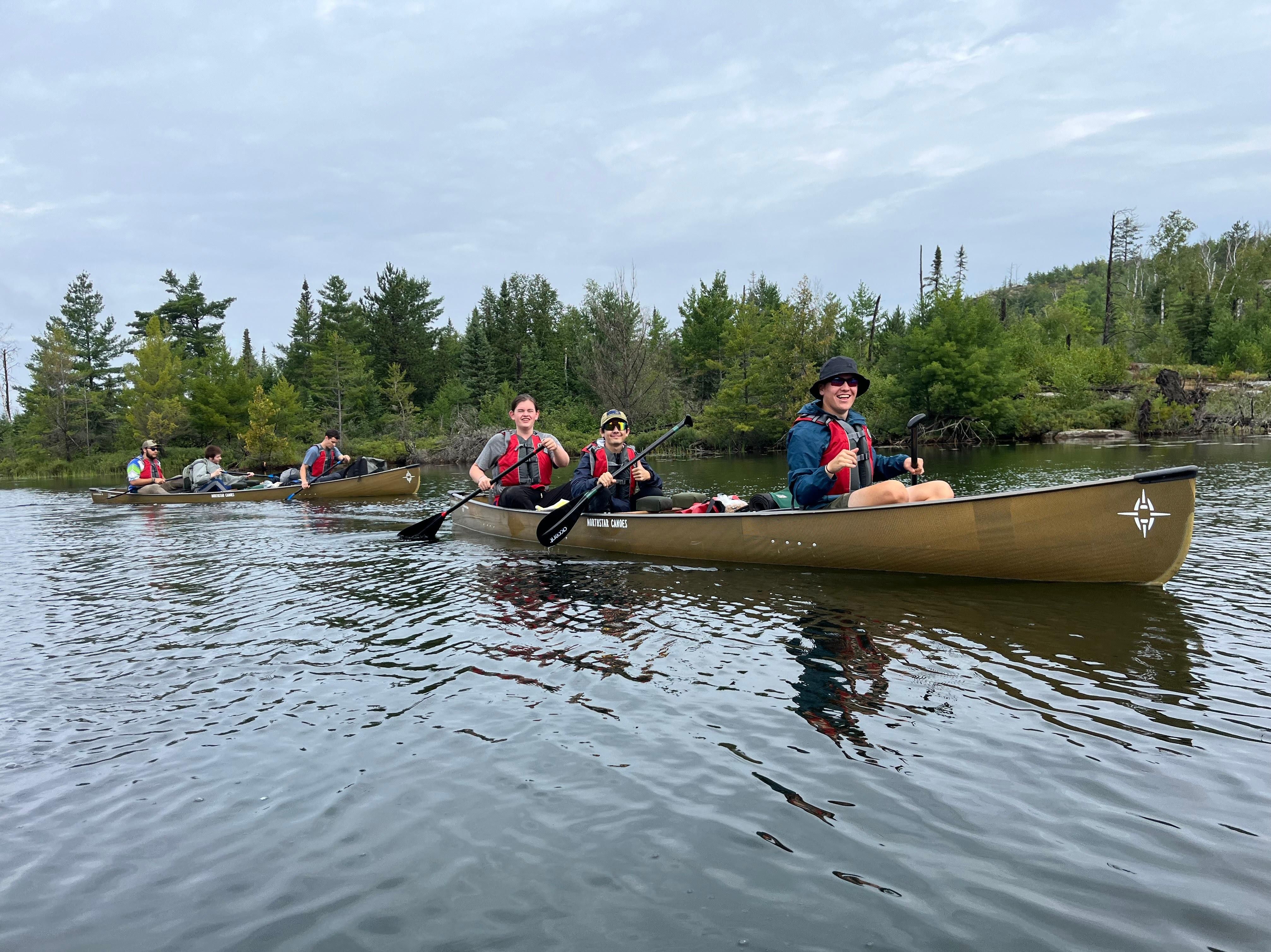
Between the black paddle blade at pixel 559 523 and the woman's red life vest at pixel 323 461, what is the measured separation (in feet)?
36.5

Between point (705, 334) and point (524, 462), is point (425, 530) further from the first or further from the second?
point (705, 334)

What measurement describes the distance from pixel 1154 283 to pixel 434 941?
80.2m

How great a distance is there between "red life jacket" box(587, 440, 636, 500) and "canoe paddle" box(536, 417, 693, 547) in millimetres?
92

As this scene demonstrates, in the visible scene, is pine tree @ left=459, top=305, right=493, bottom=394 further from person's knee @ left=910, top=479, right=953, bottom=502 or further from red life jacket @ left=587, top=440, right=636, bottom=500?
person's knee @ left=910, top=479, right=953, bottom=502

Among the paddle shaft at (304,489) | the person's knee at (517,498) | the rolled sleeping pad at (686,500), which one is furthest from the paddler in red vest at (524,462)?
the paddle shaft at (304,489)

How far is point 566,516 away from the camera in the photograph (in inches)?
392

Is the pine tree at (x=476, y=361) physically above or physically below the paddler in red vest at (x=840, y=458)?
above

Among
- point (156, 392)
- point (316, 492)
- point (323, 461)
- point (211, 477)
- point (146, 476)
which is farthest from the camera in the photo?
point (156, 392)

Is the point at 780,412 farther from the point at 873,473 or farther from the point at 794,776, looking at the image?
the point at 794,776

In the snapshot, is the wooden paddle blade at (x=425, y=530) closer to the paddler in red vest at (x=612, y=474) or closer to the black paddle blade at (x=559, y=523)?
the black paddle blade at (x=559, y=523)

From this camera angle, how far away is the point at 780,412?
1661 inches

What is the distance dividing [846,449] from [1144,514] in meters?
2.48

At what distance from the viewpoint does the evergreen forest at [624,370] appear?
136ft

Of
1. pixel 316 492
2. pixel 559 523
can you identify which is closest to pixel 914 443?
pixel 559 523
